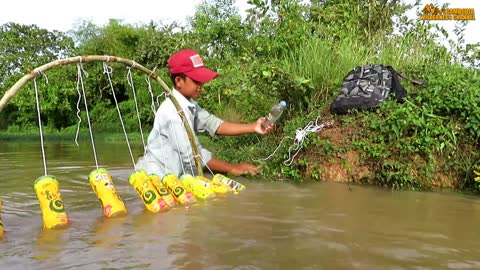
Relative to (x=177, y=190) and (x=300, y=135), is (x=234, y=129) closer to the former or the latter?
(x=300, y=135)

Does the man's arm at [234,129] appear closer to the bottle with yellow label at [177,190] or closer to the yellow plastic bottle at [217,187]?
the yellow plastic bottle at [217,187]

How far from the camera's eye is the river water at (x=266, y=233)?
7.96 feet

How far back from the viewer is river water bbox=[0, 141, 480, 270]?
7.96 feet

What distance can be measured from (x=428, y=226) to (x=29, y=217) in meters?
2.87

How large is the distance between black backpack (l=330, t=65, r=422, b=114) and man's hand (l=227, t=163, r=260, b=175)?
1.10 metres

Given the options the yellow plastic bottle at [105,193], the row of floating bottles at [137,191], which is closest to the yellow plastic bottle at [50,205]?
the row of floating bottles at [137,191]

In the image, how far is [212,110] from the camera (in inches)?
348

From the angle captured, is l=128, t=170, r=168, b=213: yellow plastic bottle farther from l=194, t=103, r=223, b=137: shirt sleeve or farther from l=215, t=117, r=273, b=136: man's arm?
l=194, t=103, r=223, b=137: shirt sleeve

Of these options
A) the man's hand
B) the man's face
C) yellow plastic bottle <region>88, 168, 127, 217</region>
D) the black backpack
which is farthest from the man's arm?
yellow plastic bottle <region>88, 168, 127, 217</region>

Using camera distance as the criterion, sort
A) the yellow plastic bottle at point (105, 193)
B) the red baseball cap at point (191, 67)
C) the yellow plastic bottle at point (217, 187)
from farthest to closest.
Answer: the red baseball cap at point (191, 67)
the yellow plastic bottle at point (217, 187)
the yellow plastic bottle at point (105, 193)

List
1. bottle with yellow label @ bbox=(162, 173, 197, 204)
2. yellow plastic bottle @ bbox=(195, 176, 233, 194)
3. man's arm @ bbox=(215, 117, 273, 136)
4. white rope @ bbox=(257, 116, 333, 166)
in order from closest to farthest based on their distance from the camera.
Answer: bottle with yellow label @ bbox=(162, 173, 197, 204), yellow plastic bottle @ bbox=(195, 176, 233, 194), man's arm @ bbox=(215, 117, 273, 136), white rope @ bbox=(257, 116, 333, 166)

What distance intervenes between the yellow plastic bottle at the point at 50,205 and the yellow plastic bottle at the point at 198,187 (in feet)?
3.85

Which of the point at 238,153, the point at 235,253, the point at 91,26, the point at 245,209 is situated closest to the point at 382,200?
the point at 245,209

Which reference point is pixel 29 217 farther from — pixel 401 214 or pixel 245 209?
pixel 401 214
